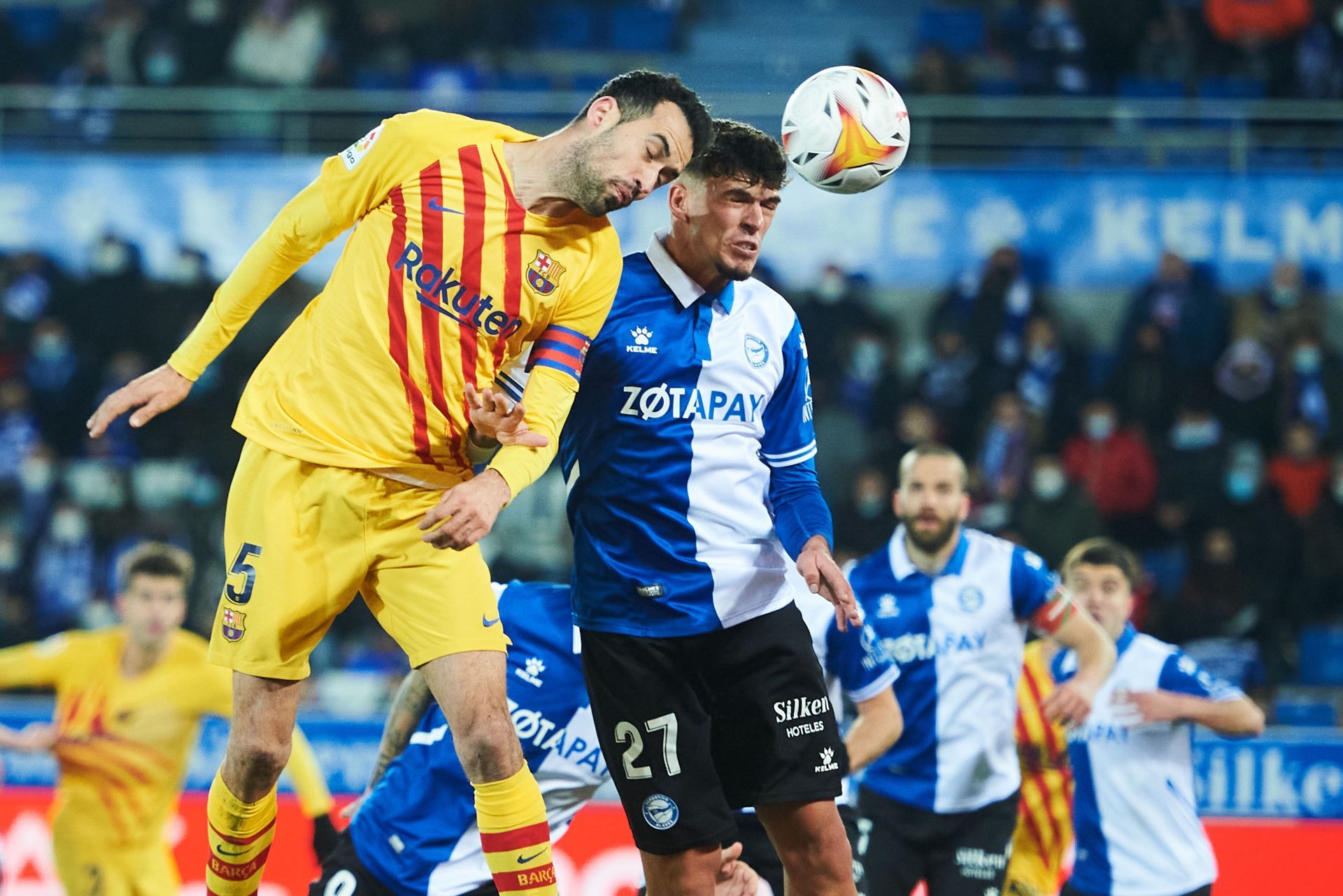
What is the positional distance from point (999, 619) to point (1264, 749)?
3.41 meters

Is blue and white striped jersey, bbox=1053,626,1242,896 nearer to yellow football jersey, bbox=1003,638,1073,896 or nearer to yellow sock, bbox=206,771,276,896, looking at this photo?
yellow football jersey, bbox=1003,638,1073,896

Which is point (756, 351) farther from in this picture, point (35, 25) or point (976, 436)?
point (35, 25)

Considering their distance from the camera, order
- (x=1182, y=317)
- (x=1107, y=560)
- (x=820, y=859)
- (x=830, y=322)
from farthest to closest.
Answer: (x=830, y=322) < (x=1182, y=317) < (x=1107, y=560) < (x=820, y=859)

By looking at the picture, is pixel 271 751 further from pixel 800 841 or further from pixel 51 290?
pixel 51 290

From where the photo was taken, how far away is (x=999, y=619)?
6559 millimetres

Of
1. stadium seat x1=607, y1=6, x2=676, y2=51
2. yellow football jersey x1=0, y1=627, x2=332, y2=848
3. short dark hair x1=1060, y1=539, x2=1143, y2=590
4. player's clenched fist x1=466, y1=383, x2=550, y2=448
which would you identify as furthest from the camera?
stadium seat x1=607, y1=6, x2=676, y2=51

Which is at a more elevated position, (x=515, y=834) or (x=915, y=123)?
(x=915, y=123)

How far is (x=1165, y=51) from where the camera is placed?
13.6 metres

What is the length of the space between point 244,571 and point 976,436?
27.7ft

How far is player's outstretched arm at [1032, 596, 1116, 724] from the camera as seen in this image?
571 cm

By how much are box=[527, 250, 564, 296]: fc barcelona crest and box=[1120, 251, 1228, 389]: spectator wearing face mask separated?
28.5ft

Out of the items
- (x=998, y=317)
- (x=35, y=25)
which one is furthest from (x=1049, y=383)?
(x=35, y=25)

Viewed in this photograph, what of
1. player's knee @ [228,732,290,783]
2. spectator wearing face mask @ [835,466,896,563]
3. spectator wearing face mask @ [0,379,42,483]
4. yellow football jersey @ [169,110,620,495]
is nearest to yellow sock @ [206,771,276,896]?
player's knee @ [228,732,290,783]

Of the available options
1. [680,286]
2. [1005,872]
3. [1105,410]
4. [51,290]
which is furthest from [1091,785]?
[51,290]
